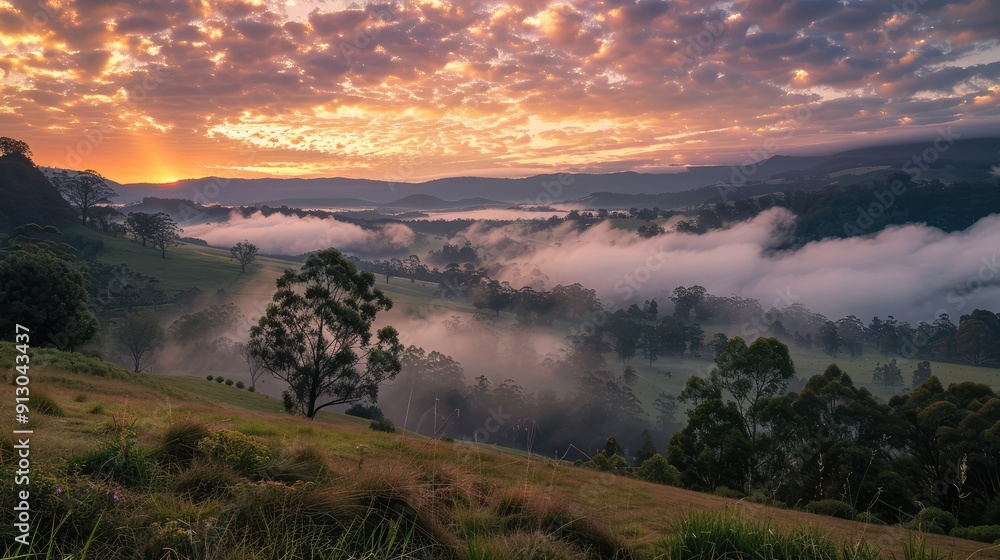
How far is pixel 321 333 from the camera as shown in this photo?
3522 cm

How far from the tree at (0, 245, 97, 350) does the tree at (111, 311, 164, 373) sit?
154 ft

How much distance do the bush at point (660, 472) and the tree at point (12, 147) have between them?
→ 157 m

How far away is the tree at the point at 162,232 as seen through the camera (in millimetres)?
141250

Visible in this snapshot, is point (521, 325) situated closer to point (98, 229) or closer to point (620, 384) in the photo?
point (620, 384)

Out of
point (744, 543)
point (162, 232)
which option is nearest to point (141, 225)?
point (162, 232)

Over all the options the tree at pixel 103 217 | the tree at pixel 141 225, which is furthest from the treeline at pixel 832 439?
the tree at pixel 103 217

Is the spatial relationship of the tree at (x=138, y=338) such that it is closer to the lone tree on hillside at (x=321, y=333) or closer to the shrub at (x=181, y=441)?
the lone tree on hillside at (x=321, y=333)

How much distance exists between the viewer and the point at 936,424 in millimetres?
29422

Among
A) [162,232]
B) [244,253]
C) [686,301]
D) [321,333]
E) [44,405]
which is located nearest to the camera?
[44,405]

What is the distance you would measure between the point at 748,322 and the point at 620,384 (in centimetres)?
8745

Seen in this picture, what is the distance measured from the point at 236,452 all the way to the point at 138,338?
300ft

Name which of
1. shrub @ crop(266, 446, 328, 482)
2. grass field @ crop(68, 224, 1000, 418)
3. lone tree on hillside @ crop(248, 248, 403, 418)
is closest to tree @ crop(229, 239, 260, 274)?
grass field @ crop(68, 224, 1000, 418)

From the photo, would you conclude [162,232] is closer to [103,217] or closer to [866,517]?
[103,217]

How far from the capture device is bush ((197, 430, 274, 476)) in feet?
23.1
